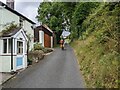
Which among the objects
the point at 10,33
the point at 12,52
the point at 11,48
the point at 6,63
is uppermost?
the point at 10,33

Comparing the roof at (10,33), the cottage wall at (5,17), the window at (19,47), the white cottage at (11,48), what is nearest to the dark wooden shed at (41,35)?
the cottage wall at (5,17)

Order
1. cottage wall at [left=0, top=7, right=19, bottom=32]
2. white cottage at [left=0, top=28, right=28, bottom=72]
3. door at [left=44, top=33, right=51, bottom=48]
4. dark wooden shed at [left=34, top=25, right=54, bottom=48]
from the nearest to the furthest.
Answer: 1. white cottage at [left=0, top=28, right=28, bottom=72]
2. cottage wall at [left=0, top=7, right=19, bottom=32]
3. dark wooden shed at [left=34, top=25, right=54, bottom=48]
4. door at [left=44, top=33, right=51, bottom=48]

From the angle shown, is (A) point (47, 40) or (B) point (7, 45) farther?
(A) point (47, 40)

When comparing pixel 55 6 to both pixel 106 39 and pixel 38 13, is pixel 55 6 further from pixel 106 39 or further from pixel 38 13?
pixel 106 39

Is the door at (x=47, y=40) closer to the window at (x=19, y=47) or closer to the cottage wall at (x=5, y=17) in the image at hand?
the cottage wall at (x=5, y=17)

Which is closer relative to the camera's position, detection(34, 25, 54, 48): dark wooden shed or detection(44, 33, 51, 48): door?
detection(34, 25, 54, 48): dark wooden shed

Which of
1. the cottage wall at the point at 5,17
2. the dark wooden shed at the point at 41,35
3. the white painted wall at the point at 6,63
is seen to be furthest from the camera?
the dark wooden shed at the point at 41,35

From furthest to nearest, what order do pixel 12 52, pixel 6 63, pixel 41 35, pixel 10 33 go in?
1. pixel 41 35
2. pixel 10 33
3. pixel 12 52
4. pixel 6 63

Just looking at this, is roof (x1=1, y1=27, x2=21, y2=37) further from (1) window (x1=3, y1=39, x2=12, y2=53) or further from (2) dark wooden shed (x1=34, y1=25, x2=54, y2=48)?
(2) dark wooden shed (x1=34, y1=25, x2=54, y2=48)

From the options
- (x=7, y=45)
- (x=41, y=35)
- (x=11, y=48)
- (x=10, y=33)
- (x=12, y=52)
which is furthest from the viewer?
(x=41, y=35)

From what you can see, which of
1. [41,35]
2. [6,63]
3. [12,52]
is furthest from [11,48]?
[41,35]

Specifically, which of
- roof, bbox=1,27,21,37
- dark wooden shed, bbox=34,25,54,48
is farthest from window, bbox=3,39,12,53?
dark wooden shed, bbox=34,25,54,48

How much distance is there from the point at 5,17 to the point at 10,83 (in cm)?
1028

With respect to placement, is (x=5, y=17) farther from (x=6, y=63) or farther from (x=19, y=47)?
(x=6, y=63)
